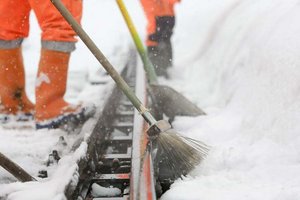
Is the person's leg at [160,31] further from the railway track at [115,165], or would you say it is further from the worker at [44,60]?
the worker at [44,60]

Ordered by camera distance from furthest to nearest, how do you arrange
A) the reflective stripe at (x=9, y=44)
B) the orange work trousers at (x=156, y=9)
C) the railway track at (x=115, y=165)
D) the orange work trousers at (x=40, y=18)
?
the orange work trousers at (x=156, y=9) → the reflective stripe at (x=9, y=44) → the orange work trousers at (x=40, y=18) → the railway track at (x=115, y=165)

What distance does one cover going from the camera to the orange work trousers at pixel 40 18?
2891 millimetres

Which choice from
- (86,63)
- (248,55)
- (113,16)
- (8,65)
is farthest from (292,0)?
(113,16)

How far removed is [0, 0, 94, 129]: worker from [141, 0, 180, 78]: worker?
210cm

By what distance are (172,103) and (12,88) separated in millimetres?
1211

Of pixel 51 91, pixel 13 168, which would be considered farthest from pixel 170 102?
pixel 13 168

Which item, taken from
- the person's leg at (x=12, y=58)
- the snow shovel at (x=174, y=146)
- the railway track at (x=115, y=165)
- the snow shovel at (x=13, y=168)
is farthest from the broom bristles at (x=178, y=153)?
the person's leg at (x=12, y=58)

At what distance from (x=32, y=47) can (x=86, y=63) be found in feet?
7.81

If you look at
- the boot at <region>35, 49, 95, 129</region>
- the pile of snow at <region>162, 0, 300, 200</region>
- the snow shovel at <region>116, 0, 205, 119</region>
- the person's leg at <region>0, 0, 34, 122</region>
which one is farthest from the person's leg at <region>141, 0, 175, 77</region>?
→ the boot at <region>35, 49, 95, 129</region>

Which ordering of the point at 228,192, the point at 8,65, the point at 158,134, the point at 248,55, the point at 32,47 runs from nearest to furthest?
1. the point at 228,192
2. the point at 158,134
3. the point at 8,65
4. the point at 248,55
5. the point at 32,47

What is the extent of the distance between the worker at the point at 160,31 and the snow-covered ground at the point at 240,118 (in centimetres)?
19

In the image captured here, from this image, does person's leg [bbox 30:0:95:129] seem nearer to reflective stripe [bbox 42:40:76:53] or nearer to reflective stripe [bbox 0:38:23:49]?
reflective stripe [bbox 42:40:76:53]

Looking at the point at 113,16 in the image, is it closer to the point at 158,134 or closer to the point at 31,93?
the point at 31,93

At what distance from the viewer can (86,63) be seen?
6781 mm
